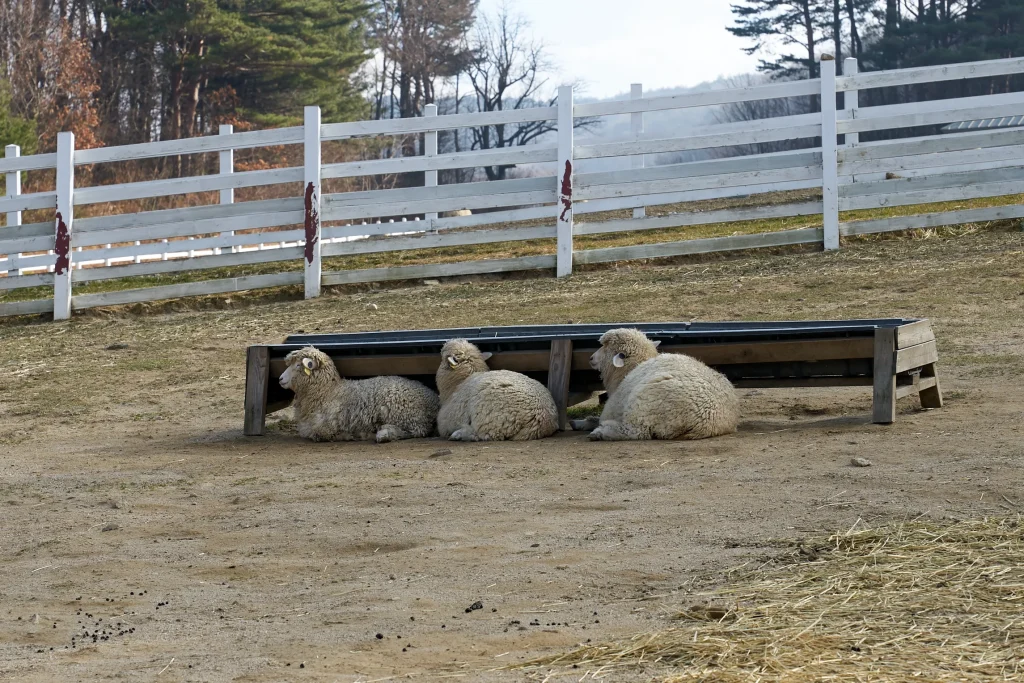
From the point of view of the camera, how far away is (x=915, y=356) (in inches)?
296

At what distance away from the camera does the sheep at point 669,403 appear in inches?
285

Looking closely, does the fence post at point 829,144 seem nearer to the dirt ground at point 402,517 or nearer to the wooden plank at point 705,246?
the wooden plank at point 705,246

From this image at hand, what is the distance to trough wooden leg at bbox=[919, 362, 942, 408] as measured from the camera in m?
7.79

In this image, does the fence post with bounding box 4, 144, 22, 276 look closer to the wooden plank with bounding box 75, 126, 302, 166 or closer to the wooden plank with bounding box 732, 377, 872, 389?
the wooden plank with bounding box 75, 126, 302, 166

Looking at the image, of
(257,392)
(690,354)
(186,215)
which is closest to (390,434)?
(257,392)

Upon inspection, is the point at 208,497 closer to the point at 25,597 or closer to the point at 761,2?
the point at 25,597

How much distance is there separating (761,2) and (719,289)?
134ft

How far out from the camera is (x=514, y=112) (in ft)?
47.3

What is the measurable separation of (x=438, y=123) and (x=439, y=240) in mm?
1481

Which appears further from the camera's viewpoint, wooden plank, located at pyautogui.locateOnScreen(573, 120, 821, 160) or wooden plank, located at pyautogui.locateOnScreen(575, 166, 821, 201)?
wooden plank, located at pyautogui.locateOnScreen(575, 166, 821, 201)

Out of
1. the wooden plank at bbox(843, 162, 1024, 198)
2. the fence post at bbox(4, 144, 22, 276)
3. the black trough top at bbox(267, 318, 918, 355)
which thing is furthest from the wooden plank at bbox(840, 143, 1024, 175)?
the fence post at bbox(4, 144, 22, 276)

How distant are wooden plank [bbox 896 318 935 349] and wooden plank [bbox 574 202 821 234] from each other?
6.66 meters

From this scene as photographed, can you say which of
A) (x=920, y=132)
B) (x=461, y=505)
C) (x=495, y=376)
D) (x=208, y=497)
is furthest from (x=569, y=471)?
(x=920, y=132)

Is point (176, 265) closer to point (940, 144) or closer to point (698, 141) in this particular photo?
point (698, 141)
